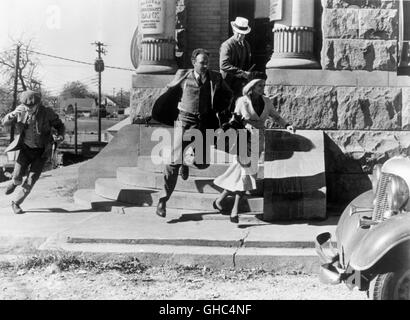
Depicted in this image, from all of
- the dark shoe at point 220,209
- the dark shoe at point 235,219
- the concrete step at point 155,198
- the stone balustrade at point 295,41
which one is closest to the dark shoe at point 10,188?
the concrete step at point 155,198

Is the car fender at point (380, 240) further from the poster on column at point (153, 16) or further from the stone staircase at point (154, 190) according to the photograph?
the poster on column at point (153, 16)

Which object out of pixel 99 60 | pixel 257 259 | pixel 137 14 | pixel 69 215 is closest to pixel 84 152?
pixel 99 60

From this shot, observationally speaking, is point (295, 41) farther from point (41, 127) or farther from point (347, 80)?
point (41, 127)

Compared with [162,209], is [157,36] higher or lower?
higher

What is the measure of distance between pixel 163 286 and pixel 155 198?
296 cm

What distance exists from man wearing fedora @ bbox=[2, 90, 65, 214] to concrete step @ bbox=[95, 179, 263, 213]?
4.02 feet

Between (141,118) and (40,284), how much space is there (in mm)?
5009

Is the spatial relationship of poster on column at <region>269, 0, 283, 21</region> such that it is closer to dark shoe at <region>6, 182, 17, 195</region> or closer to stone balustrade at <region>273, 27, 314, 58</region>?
stone balustrade at <region>273, 27, 314, 58</region>

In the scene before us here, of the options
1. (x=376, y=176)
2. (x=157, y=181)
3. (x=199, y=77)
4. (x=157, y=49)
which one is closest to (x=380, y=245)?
(x=376, y=176)

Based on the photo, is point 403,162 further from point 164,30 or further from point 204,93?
point 164,30

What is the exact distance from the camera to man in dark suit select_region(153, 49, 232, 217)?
7445 millimetres

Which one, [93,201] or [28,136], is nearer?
[28,136]

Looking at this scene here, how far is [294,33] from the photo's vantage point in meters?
9.32

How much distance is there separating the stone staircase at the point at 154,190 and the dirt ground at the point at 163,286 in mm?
1872
